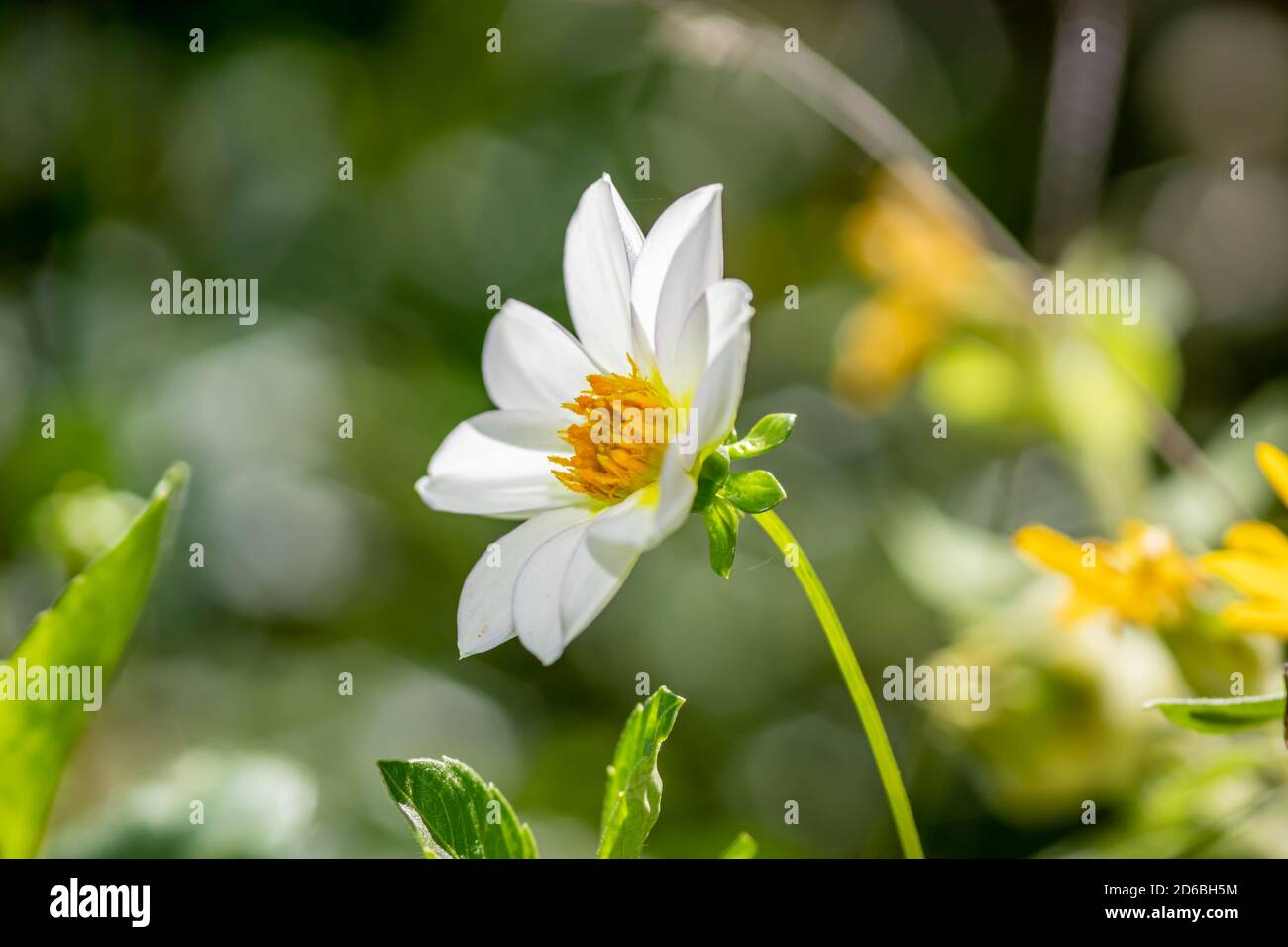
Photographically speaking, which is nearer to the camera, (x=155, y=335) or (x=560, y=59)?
(x=155, y=335)

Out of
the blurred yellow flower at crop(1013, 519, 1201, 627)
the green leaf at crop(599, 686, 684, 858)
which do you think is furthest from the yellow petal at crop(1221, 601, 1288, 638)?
the green leaf at crop(599, 686, 684, 858)

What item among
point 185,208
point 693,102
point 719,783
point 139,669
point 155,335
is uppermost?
point 693,102

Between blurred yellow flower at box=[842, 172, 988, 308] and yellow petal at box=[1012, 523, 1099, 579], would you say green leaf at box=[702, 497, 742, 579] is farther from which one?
blurred yellow flower at box=[842, 172, 988, 308]

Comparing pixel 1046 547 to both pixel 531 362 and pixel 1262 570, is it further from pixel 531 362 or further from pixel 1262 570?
pixel 531 362

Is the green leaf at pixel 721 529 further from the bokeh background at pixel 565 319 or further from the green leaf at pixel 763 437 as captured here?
the bokeh background at pixel 565 319

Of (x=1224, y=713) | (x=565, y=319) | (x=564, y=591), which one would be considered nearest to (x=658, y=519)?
(x=564, y=591)
